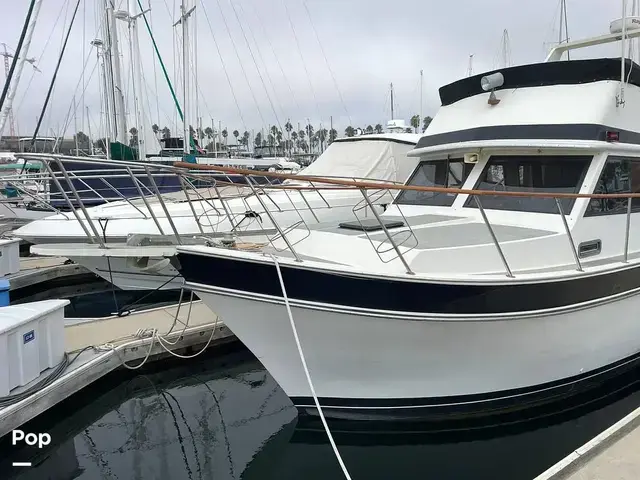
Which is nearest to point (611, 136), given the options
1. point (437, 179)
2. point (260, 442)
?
point (437, 179)

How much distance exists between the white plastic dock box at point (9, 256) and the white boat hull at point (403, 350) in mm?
7829

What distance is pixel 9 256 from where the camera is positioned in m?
10.7

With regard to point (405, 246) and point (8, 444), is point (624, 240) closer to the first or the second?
point (405, 246)

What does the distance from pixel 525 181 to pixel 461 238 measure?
1.22m

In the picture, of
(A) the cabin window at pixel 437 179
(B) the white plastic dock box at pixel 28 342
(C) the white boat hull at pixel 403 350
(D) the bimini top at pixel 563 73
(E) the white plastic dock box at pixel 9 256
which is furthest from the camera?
(E) the white plastic dock box at pixel 9 256

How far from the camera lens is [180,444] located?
5.19 meters

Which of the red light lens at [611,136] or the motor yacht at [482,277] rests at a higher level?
the red light lens at [611,136]

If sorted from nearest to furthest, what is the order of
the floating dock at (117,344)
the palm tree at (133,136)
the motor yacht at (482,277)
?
the motor yacht at (482,277), the floating dock at (117,344), the palm tree at (133,136)

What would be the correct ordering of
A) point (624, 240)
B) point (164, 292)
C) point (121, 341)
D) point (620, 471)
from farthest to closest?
point (164, 292) → point (121, 341) → point (624, 240) → point (620, 471)

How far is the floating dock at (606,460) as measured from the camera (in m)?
3.40

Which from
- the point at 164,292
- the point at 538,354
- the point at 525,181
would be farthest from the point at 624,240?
the point at 164,292

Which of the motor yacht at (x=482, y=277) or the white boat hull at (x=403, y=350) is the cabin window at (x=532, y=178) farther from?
the white boat hull at (x=403, y=350)

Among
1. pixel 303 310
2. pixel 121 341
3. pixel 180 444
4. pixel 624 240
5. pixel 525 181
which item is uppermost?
pixel 525 181

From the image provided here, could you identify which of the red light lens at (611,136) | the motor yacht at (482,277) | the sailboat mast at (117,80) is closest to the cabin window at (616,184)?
the motor yacht at (482,277)
